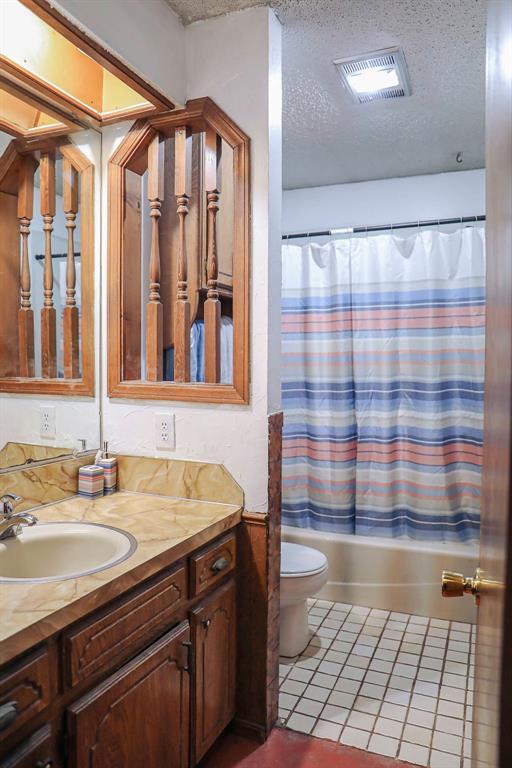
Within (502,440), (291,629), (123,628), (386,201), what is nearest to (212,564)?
(123,628)

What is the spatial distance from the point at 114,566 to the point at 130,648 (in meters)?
0.21

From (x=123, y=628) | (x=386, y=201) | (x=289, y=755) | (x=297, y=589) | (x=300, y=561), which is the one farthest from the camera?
(x=386, y=201)

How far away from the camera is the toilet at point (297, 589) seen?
7.34 feet

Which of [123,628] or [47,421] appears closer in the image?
[123,628]

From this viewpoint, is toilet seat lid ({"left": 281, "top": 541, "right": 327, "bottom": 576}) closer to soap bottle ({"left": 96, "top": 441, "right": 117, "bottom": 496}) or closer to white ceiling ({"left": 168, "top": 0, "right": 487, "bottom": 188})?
soap bottle ({"left": 96, "top": 441, "right": 117, "bottom": 496})

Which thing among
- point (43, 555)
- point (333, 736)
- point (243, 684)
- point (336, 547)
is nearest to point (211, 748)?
point (243, 684)

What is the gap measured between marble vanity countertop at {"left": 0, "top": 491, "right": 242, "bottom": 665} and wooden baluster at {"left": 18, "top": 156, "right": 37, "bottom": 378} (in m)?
0.50

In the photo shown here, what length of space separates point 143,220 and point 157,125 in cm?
34

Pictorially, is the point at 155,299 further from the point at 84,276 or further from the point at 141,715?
the point at 141,715

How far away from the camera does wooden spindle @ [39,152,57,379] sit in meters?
1.88

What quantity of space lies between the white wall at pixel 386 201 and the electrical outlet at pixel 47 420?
82.9 inches

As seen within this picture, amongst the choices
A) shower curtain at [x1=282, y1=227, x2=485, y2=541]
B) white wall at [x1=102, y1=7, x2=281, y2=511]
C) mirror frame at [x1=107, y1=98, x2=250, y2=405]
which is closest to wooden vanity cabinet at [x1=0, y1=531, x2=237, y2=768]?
white wall at [x1=102, y1=7, x2=281, y2=511]

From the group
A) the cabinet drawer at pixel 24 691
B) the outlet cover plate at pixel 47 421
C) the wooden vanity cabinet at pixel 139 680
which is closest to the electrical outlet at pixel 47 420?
the outlet cover plate at pixel 47 421

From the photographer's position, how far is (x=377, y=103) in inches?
92.9
